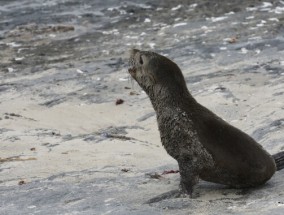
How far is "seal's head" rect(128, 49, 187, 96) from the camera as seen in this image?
226 inches

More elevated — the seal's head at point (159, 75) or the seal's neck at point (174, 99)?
the seal's head at point (159, 75)

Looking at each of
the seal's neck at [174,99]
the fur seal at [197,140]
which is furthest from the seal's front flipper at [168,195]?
the seal's neck at [174,99]

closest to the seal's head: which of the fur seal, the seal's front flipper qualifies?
the fur seal

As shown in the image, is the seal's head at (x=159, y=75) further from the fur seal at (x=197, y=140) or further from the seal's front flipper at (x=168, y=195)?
the seal's front flipper at (x=168, y=195)

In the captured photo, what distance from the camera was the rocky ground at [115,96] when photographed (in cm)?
571

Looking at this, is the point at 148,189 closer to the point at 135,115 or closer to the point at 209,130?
the point at 209,130

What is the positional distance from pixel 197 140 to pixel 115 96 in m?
4.90

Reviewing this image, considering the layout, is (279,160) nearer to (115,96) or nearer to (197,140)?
(197,140)

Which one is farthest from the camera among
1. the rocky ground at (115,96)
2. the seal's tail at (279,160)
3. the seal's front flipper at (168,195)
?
the seal's tail at (279,160)

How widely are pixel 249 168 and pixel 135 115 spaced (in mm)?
4126

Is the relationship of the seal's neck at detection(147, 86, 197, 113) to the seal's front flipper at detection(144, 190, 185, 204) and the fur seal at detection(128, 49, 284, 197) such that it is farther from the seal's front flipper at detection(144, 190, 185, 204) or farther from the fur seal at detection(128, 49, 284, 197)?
the seal's front flipper at detection(144, 190, 185, 204)

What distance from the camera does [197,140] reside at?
5.61 meters

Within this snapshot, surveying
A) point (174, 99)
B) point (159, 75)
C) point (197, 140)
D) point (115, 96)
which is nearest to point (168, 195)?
point (197, 140)

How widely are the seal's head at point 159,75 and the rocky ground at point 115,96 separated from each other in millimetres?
787
